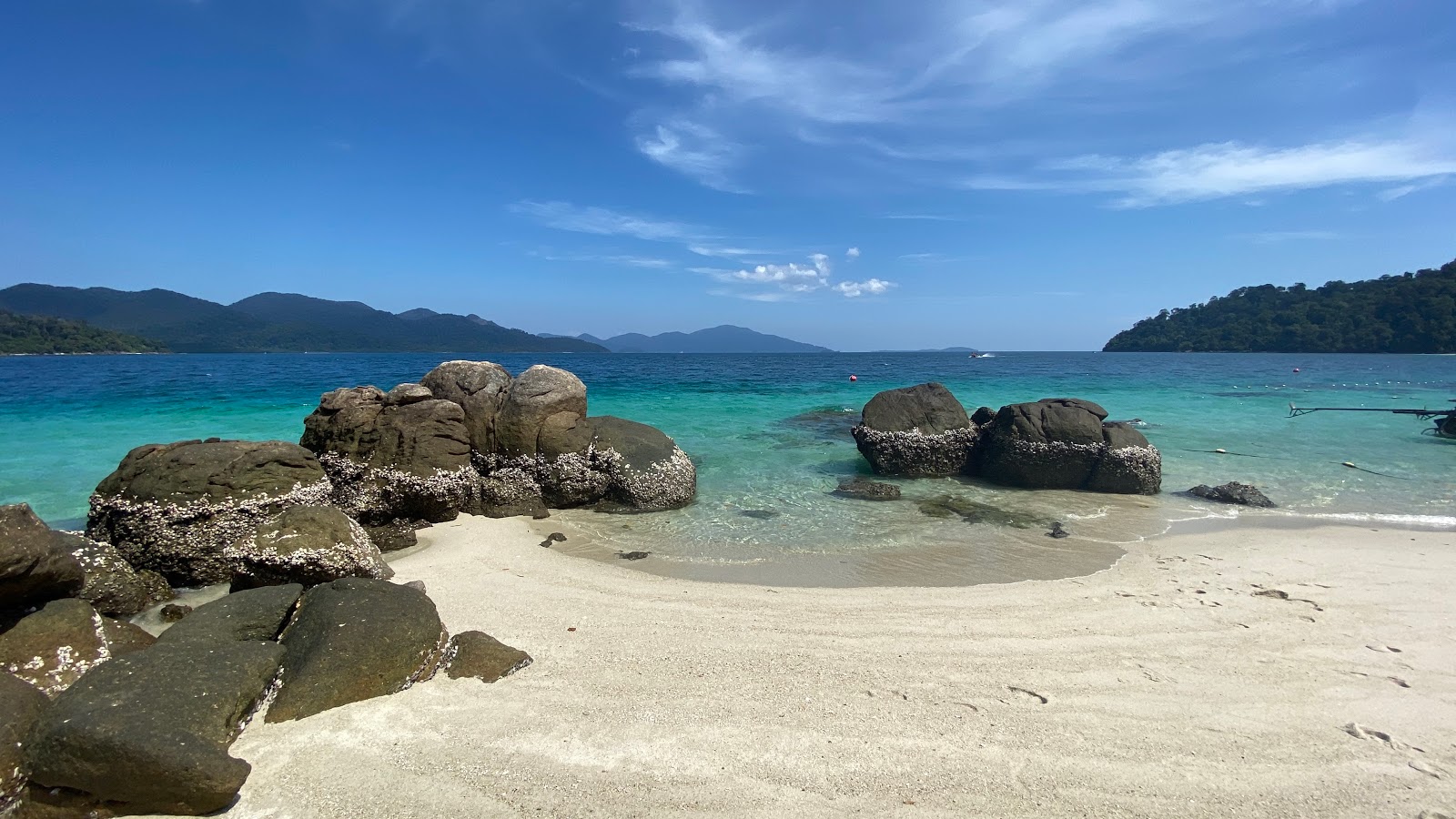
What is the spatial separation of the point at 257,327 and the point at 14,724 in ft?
639

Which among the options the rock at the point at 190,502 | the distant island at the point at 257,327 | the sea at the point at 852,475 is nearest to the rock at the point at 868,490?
the sea at the point at 852,475

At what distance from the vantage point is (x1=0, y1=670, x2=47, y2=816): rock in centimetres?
298

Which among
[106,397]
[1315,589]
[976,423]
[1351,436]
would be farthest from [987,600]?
[106,397]

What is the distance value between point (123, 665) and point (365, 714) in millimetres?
1352

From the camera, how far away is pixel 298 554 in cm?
566

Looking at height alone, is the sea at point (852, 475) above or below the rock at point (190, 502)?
below

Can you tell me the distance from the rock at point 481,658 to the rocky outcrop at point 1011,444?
9.43 m

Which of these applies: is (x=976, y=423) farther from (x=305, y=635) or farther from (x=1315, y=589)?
(x=305, y=635)

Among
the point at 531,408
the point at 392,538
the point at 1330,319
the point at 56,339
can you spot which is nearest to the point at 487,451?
the point at 531,408

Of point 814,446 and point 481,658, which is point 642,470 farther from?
point 814,446

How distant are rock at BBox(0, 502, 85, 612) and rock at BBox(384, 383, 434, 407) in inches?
217

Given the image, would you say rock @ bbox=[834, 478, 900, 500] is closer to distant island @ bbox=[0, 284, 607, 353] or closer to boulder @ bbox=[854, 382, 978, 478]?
boulder @ bbox=[854, 382, 978, 478]

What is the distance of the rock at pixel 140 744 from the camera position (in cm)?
302

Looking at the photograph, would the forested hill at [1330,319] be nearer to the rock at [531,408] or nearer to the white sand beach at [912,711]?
the white sand beach at [912,711]
